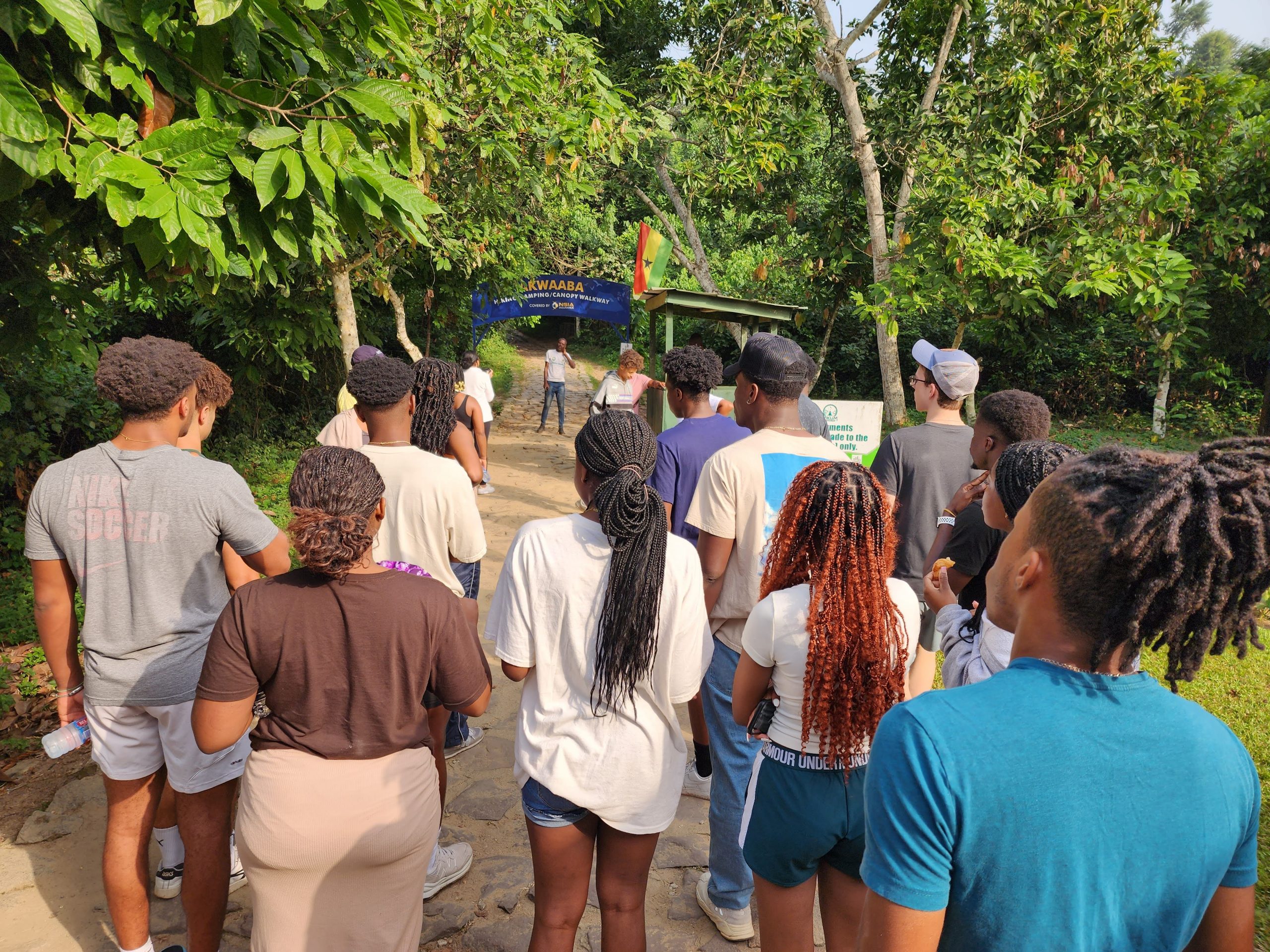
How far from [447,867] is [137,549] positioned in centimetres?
172

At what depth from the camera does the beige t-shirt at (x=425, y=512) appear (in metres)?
3.10

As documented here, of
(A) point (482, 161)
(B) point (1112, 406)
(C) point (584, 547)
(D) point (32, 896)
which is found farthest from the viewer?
(B) point (1112, 406)

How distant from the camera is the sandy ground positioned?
9.48 ft

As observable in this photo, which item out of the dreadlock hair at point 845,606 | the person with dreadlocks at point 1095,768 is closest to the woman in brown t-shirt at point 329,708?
the dreadlock hair at point 845,606

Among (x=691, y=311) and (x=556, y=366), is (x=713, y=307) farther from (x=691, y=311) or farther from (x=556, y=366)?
(x=556, y=366)

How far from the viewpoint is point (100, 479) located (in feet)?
7.96

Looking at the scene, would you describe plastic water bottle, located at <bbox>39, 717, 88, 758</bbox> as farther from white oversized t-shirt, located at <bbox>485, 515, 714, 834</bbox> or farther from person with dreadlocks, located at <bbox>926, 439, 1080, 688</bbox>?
person with dreadlocks, located at <bbox>926, 439, 1080, 688</bbox>

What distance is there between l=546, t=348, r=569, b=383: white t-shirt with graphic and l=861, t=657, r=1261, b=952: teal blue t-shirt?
41.6ft

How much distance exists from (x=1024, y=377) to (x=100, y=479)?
1832cm

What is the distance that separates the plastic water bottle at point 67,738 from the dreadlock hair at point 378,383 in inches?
57.0

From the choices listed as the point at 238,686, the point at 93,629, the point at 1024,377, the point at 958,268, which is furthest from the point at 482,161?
the point at 1024,377

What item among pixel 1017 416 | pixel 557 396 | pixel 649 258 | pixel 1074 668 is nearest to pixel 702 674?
pixel 1074 668

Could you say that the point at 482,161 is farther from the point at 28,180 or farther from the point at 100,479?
the point at 100,479

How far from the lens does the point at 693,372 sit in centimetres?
365
